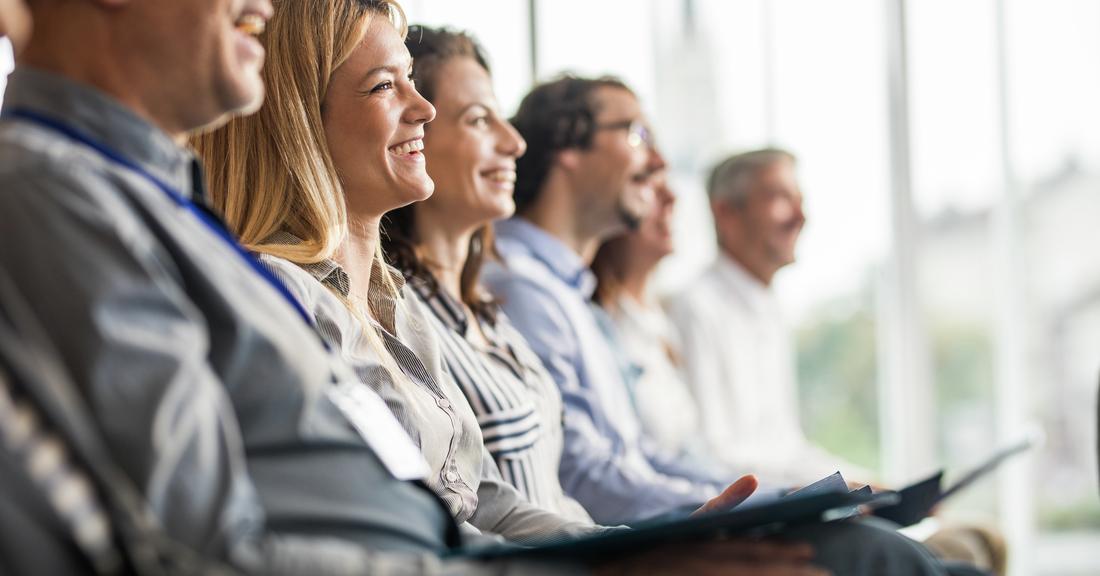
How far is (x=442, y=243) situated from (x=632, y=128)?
120cm

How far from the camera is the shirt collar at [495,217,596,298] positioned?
306 centimetres

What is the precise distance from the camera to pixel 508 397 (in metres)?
2.15

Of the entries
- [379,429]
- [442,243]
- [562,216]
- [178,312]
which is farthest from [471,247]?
[178,312]

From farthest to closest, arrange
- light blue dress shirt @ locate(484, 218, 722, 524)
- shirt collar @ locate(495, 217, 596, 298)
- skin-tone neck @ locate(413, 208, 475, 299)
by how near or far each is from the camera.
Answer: shirt collar @ locate(495, 217, 596, 298), light blue dress shirt @ locate(484, 218, 722, 524), skin-tone neck @ locate(413, 208, 475, 299)

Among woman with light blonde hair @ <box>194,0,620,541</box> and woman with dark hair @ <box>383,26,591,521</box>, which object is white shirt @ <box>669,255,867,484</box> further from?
woman with light blonde hair @ <box>194,0,620,541</box>

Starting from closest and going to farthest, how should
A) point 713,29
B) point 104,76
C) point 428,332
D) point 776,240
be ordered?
point 104,76 → point 428,332 → point 776,240 → point 713,29

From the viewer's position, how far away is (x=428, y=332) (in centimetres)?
198

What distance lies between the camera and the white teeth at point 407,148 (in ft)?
6.36

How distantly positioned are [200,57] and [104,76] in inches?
3.6

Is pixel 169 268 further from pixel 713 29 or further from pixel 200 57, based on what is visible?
pixel 713 29

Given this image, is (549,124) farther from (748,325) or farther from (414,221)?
(748,325)

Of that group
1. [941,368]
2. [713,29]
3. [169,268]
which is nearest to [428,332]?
[169,268]

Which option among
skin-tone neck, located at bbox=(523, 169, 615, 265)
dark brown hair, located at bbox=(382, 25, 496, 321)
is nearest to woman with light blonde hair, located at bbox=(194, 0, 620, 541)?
dark brown hair, located at bbox=(382, 25, 496, 321)

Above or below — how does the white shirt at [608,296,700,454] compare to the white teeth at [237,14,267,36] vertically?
below
